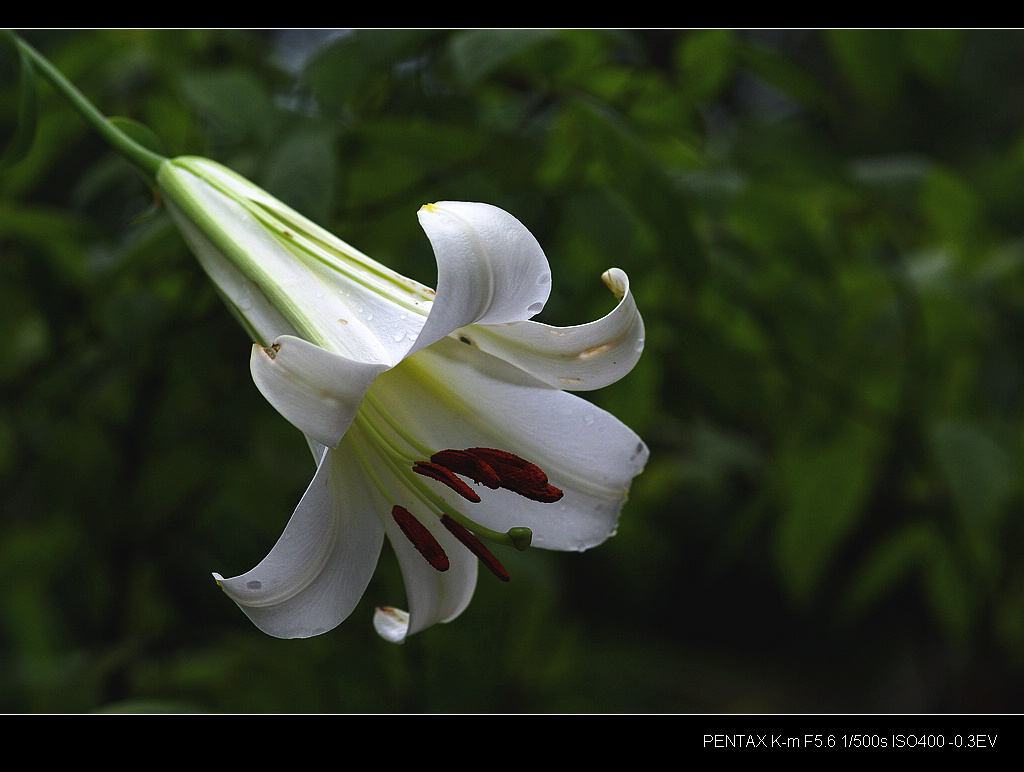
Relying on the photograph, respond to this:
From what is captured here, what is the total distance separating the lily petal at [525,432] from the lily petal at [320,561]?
0.17ft

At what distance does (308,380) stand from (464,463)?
134 mm

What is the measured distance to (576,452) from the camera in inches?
20.6

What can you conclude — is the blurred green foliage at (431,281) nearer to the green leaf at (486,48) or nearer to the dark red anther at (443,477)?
the green leaf at (486,48)

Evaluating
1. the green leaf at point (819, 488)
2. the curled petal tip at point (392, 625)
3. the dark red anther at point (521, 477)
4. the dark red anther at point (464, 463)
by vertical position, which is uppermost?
the dark red anther at point (464, 463)

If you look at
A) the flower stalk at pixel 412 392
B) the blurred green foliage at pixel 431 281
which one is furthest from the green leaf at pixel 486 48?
the flower stalk at pixel 412 392

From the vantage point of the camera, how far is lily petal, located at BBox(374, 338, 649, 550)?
52cm

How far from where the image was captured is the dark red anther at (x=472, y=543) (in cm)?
48

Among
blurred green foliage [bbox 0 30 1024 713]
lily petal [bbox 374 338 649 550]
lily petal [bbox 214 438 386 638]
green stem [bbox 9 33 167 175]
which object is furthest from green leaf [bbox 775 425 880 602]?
green stem [bbox 9 33 167 175]

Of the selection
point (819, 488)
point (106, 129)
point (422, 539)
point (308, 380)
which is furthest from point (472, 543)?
point (819, 488)

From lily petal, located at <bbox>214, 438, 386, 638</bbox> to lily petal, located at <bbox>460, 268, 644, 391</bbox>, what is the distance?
0.37 feet

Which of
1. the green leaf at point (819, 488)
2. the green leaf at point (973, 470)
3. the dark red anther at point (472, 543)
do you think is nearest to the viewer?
the dark red anther at point (472, 543)

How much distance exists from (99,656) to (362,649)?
279mm
